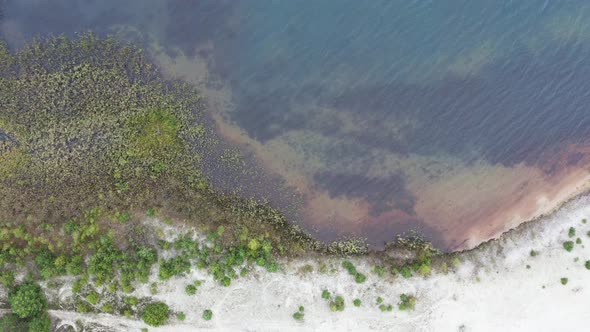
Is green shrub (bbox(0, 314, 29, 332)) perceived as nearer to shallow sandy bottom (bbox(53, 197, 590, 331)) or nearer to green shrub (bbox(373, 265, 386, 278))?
shallow sandy bottom (bbox(53, 197, 590, 331))

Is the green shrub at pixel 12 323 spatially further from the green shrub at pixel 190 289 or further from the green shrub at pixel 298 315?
the green shrub at pixel 298 315

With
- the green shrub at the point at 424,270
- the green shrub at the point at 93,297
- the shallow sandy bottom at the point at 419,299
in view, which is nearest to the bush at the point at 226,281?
the shallow sandy bottom at the point at 419,299

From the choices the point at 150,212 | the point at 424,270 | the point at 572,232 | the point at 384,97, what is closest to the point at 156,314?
the point at 150,212

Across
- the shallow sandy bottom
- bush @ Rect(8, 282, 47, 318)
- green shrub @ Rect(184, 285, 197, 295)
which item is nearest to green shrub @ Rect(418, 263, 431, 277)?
the shallow sandy bottom

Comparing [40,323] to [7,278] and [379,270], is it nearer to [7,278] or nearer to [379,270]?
[7,278]

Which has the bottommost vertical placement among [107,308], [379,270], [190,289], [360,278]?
[107,308]

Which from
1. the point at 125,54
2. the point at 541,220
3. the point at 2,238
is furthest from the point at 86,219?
the point at 541,220
